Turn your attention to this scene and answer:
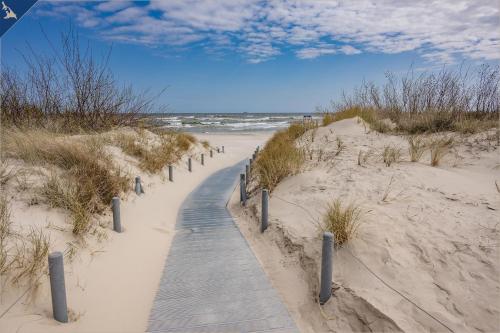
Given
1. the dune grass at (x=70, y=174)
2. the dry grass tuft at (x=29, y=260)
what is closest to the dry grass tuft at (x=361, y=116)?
the dune grass at (x=70, y=174)

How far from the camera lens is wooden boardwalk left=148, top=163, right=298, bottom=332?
3436 millimetres

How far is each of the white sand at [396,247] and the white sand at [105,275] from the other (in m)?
1.64

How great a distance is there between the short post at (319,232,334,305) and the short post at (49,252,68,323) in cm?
265

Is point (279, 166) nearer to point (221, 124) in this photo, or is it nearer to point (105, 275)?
point (105, 275)

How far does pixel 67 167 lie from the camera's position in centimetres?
633

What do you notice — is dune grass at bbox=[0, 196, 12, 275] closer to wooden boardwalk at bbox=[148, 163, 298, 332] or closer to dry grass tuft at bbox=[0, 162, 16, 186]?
dry grass tuft at bbox=[0, 162, 16, 186]

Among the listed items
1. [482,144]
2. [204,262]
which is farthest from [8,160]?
[482,144]

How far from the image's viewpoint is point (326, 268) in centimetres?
350

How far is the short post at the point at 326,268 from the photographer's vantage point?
3.48 metres

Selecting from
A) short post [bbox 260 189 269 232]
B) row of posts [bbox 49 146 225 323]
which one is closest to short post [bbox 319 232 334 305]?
short post [bbox 260 189 269 232]

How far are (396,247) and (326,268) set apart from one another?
1.02 m

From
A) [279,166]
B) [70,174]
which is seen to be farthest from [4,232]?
[279,166]

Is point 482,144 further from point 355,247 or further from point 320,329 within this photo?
point 320,329

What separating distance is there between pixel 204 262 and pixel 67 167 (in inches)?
139
